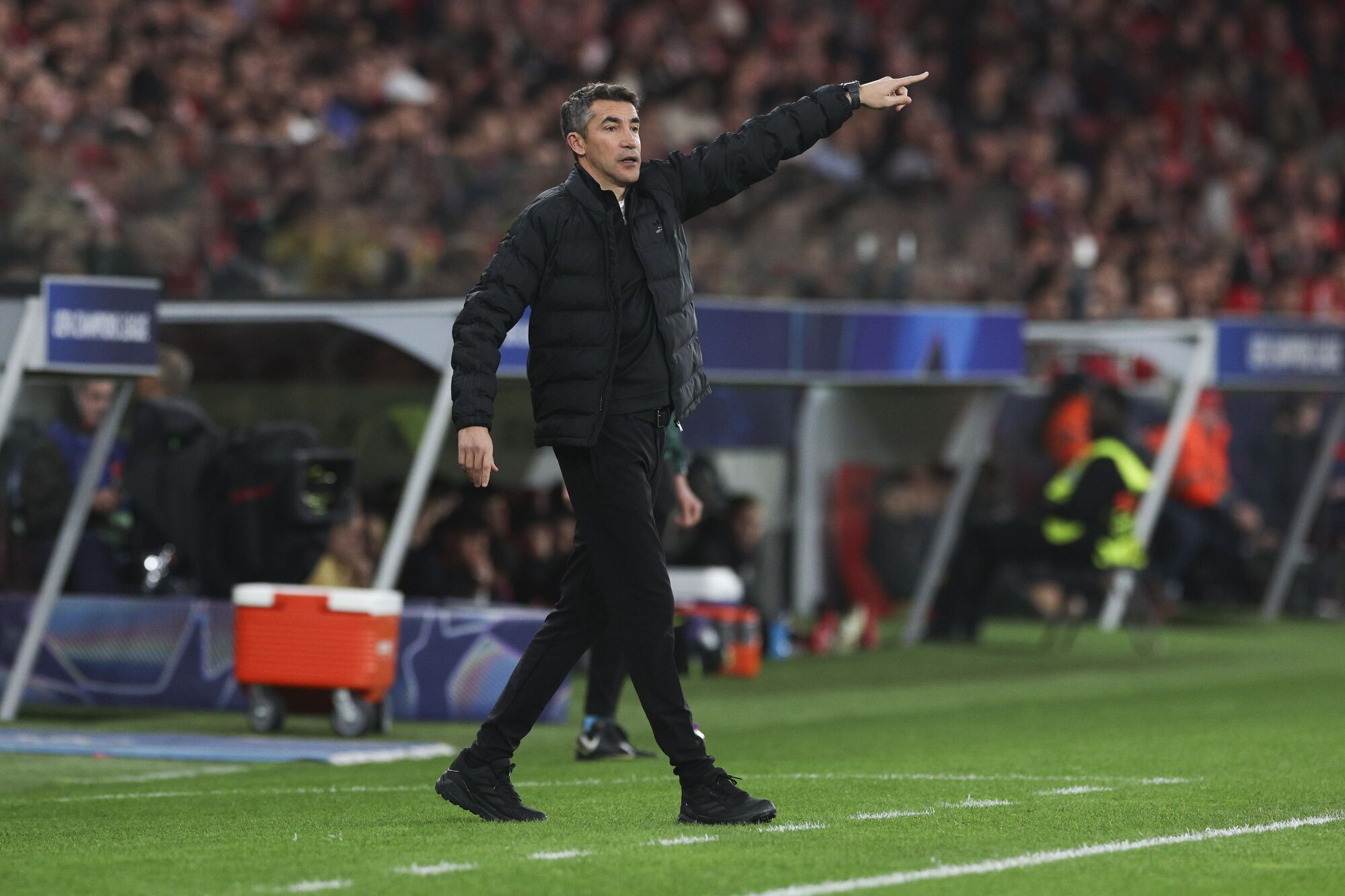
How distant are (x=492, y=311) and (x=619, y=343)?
0.37m

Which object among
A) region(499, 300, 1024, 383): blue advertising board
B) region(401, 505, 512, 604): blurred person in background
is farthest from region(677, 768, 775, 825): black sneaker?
region(401, 505, 512, 604): blurred person in background

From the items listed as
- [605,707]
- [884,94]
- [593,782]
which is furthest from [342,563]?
[884,94]

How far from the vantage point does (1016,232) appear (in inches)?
805

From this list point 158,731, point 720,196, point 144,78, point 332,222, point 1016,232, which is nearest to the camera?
point 720,196

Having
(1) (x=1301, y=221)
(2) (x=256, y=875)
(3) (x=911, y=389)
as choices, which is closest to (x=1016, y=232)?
(3) (x=911, y=389)

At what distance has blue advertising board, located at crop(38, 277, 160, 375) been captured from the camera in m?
11.6

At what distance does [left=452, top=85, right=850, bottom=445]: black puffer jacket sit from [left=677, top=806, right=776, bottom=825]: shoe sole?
3.57ft

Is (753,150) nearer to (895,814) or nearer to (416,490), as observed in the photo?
(895,814)

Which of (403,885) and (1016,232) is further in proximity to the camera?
(1016,232)

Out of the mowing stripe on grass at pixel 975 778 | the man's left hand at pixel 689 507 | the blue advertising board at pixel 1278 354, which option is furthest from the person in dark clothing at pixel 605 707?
the blue advertising board at pixel 1278 354

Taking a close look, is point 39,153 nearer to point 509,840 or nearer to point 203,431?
point 203,431

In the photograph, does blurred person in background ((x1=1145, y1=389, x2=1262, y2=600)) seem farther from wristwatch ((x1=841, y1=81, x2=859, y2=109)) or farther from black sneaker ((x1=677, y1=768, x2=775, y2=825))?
black sneaker ((x1=677, y1=768, x2=775, y2=825))

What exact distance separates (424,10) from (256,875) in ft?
50.5

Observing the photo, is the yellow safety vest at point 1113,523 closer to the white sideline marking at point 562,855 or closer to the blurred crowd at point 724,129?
the blurred crowd at point 724,129
